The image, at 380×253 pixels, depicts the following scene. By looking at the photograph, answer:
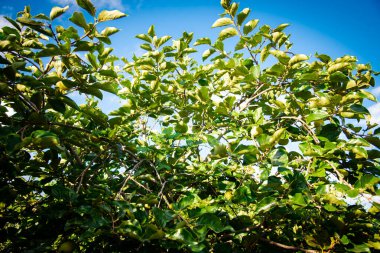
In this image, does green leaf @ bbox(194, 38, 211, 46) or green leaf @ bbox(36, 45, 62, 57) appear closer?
green leaf @ bbox(36, 45, 62, 57)

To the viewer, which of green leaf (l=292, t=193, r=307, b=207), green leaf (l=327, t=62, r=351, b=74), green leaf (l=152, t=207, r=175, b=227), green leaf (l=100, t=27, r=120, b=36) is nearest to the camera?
green leaf (l=152, t=207, r=175, b=227)

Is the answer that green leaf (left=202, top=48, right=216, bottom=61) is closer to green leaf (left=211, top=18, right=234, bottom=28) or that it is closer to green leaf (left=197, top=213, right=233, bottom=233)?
green leaf (left=211, top=18, right=234, bottom=28)

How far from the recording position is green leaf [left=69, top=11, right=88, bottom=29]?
5.38ft

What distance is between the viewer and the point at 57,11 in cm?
167

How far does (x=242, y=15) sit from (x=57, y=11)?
1.68 m

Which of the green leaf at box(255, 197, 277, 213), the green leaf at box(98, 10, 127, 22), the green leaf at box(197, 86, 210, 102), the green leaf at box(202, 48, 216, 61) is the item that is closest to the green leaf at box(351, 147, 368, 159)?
the green leaf at box(255, 197, 277, 213)

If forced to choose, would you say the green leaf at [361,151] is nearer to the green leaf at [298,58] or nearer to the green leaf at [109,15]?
the green leaf at [298,58]

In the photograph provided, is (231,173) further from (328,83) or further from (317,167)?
(328,83)

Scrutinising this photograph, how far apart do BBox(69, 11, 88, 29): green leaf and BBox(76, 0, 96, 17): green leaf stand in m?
0.07

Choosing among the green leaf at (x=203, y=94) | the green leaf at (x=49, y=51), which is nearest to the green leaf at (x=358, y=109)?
the green leaf at (x=203, y=94)

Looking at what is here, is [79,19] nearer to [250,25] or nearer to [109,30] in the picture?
[109,30]

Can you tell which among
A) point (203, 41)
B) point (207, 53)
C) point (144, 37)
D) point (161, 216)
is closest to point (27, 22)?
point (144, 37)

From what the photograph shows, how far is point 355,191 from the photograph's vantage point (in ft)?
4.93

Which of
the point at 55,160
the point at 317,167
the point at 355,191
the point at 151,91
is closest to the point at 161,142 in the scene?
the point at 151,91
